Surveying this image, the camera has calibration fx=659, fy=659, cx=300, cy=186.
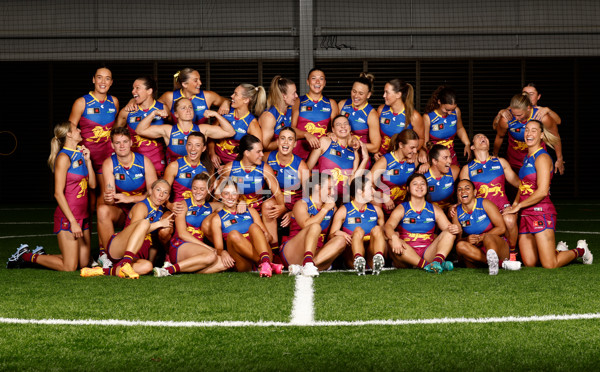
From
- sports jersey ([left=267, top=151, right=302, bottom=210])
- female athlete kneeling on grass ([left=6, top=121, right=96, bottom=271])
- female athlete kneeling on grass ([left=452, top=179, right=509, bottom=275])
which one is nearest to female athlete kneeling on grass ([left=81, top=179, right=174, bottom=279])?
female athlete kneeling on grass ([left=6, top=121, right=96, bottom=271])

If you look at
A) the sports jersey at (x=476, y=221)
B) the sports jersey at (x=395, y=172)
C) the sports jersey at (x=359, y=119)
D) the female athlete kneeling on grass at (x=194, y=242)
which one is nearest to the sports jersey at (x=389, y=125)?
the sports jersey at (x=359, y=119)

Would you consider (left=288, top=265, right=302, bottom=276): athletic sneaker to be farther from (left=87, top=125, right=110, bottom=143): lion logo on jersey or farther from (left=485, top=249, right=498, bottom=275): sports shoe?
(left=87, top=125, right=110, bottom=143): lion logo on jersey

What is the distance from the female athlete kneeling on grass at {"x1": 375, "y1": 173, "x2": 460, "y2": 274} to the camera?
18.1 feet

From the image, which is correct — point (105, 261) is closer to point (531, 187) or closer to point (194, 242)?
point (194, 242)

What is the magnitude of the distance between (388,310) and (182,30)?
28.0ft

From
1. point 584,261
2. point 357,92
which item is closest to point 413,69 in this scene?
point 357,92

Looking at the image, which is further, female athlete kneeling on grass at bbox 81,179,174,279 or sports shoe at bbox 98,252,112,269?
sports shoe at bbox 98,252,112,269

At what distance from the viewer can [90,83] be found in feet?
44.7

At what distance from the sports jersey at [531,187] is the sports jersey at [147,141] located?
3422 millimetres

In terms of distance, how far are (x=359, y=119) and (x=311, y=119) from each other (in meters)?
0.48

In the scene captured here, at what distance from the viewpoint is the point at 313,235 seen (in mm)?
5461

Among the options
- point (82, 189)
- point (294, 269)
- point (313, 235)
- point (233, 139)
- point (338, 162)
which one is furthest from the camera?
point (233, 139)

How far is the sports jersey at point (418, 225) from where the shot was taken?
18.6 feet

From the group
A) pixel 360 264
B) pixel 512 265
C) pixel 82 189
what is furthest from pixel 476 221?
pixel 82 189
